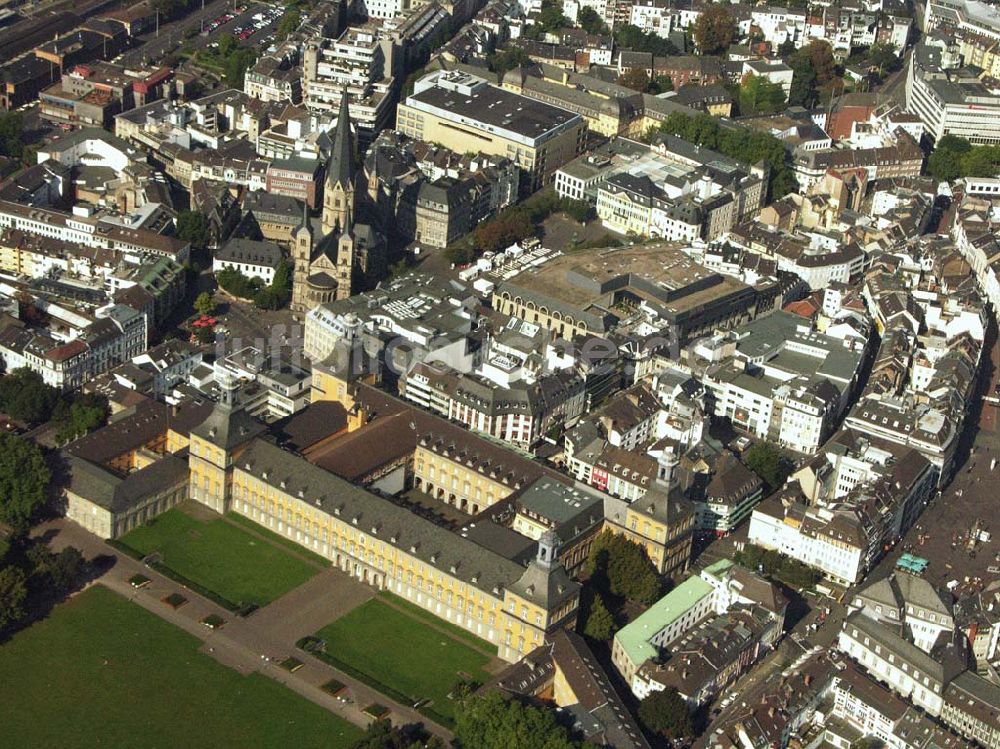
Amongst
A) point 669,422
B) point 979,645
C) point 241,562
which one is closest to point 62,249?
point 241,562

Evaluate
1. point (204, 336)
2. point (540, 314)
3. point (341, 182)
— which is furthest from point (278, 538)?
point (341, 182)

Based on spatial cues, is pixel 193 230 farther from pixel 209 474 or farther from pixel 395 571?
pixel 395 571

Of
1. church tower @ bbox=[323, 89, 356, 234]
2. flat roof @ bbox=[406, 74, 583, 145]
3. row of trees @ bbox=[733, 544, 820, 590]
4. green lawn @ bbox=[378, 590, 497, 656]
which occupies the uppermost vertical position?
church tower @ bbox=[323, 89, 356, 234]

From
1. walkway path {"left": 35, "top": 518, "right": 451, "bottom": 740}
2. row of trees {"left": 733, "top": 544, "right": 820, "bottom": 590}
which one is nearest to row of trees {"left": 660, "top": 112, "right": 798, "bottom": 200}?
row of trees {"left": 733, "top": 544, "right": 820, "bottom": 590}

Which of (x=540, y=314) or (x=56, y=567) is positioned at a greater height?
(x=56, y=567)

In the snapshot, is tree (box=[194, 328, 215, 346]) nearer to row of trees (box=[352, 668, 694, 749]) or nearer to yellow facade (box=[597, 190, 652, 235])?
yellow facade (box=[597, 190, 652, 235])

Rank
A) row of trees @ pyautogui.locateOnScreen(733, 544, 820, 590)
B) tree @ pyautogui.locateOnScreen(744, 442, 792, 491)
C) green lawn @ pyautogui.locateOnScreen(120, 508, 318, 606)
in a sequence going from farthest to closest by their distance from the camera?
1. tree @ pyautogui.locateOnScreen(744, 442, 792, 491)
2. row of trees @ pyautogui.locateOnScreen(733, 544, 820, 590)
3. green lawn @ pyautogui.locateOnScreen(120, 508, 318, 606)
